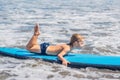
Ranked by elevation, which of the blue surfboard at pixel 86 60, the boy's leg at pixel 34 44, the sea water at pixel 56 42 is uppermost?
the boy's leg at pixel 34 44

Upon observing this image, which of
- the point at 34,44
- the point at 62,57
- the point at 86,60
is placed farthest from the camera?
the point at 34,44

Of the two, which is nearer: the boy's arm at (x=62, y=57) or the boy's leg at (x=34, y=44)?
the boy's arm at (x=62, y=57)

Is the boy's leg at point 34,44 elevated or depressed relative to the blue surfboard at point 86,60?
elevated

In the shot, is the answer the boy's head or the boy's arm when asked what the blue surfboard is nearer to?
the boy's arm

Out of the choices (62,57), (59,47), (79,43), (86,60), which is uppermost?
(79,43)

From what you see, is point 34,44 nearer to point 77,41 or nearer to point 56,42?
point 77,41

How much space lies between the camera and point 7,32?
11977 millimetres

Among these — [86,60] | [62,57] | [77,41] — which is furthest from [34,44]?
[86,60]

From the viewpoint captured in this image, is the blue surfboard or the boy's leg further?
the boy's leg

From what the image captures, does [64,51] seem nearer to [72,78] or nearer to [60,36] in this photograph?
[72,78]

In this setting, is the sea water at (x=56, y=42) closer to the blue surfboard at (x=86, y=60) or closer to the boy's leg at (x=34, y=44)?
the blue surfboard at (x=86, y=60)

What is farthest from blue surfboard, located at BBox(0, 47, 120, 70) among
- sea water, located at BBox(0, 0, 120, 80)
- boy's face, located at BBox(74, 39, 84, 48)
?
boy's face, located at BBox(74, 39, 84, 48)

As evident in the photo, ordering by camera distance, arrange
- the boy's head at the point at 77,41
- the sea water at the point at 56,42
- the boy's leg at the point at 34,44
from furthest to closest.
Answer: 1. the boy's leg at the point at 34,44
2. the boy's head at the point at 77,41
3. the sea water at the point at 56,42

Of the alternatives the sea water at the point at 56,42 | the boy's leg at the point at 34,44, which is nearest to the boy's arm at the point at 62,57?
the sea water at the point at 56,42
